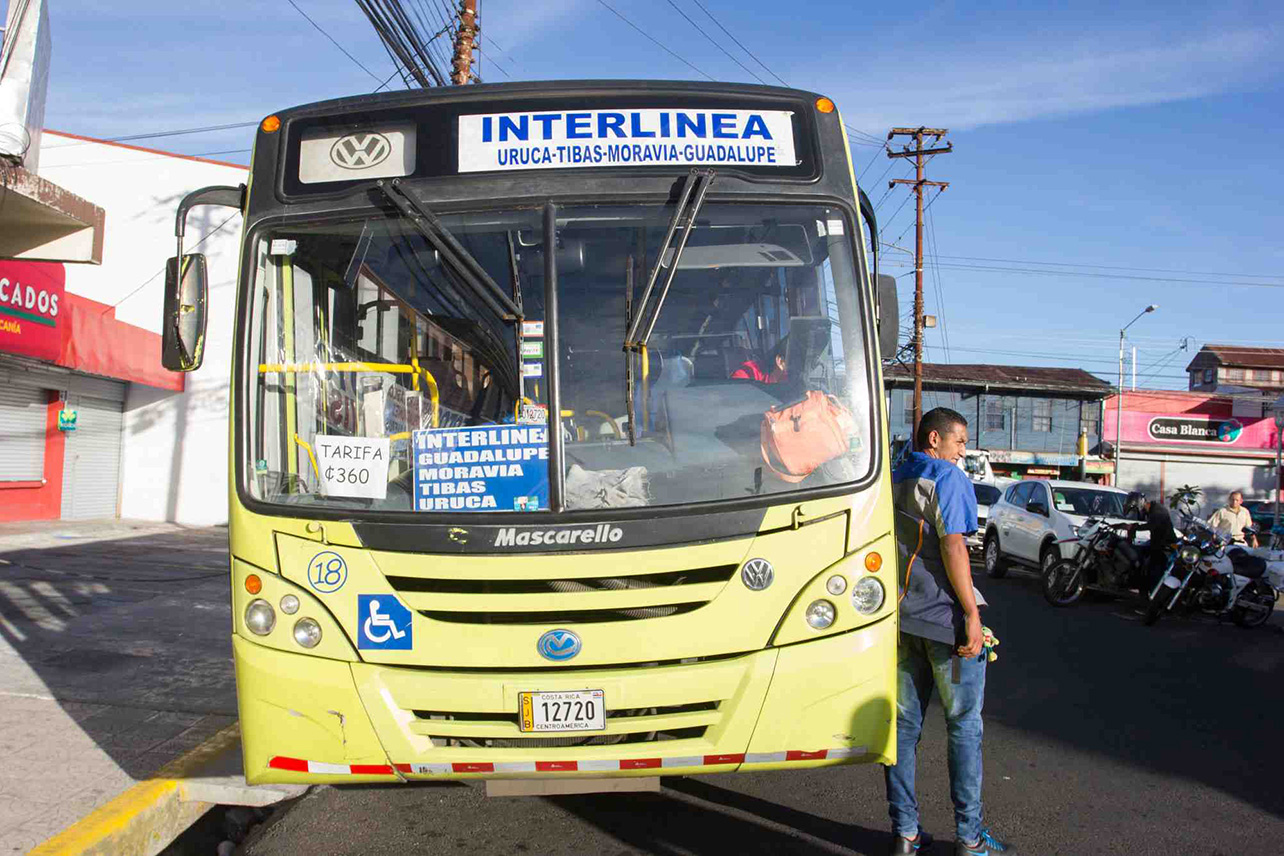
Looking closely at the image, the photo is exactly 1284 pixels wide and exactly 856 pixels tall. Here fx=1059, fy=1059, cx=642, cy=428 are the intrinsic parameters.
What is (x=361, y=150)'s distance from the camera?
4516 mm

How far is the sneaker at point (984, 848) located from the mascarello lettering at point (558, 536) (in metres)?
1.92

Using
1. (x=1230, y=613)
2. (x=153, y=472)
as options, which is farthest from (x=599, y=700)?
(x=153, y=472)

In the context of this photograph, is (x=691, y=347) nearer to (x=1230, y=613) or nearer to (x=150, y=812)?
(x=150, y=812)

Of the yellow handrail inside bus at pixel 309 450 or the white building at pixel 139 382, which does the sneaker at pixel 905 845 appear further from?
the white building at pixel 139 382

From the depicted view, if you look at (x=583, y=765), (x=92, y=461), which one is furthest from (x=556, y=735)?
(x=92, y=461)

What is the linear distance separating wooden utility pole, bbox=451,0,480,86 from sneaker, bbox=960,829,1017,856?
538 inches

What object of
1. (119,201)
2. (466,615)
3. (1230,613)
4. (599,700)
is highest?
(119,201)

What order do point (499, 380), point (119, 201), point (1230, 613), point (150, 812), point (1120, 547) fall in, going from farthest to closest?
point (119, 201), point (1120, 547), point (1230, 613), point (150, 812), point (499, 380)

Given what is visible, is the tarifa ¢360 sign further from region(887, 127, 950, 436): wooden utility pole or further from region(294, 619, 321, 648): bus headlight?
region(887, 127, 950, 436): wooden utility pole

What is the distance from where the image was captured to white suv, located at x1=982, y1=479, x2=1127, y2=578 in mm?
15125

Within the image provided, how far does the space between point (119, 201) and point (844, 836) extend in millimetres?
21636

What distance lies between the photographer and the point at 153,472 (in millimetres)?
22234

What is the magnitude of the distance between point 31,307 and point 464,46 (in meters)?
7.43

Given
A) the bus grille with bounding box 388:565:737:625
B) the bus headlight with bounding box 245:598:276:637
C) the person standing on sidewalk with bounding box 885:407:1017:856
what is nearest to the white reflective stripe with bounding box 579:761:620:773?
the bus grille with bounding box 388:565:737:625
